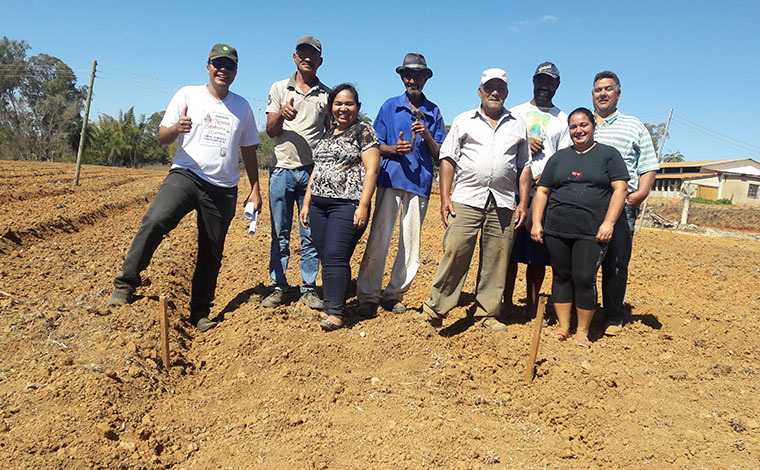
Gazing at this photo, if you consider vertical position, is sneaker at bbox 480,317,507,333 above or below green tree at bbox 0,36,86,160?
below

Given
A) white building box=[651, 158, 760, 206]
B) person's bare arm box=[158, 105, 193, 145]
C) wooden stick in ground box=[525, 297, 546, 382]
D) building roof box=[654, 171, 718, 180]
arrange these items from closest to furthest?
wooden stick in ground box=[525, 297, 546, 382] → person's bare arm box=[158, 105, 193, 145] → white building box=[651, 158, 760, 206] → building roof box=[654, 171, 718, 180]

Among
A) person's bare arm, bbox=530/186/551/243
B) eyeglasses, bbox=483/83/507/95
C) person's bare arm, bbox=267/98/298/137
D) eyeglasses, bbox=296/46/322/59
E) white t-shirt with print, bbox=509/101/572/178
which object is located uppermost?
eyeglasses, bbox=296/46/322/59

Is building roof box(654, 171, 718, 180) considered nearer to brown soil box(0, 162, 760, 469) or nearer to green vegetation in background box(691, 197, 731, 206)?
green vegetation in background box(691, 197, 731, 206)

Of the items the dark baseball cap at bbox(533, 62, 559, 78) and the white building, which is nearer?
the dark baseball cap at bbox(533, 62, 559, 78)

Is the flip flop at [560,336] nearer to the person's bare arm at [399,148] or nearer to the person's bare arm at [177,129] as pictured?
the person's bare arm at [399,148]

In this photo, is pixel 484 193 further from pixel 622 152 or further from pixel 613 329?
pixel 613 329

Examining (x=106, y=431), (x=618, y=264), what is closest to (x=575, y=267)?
(x=618, y=264)

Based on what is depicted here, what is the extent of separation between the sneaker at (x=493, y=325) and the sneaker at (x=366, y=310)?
0.89 metres

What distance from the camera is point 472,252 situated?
3.88 meters

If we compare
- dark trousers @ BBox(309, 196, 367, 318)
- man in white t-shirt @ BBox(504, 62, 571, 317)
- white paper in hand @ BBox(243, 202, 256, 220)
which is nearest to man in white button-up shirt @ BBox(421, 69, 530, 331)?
man in white t-shirt @ BBox(504, 62, 571, 317)

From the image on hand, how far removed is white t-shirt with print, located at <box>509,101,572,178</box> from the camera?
13.7ft

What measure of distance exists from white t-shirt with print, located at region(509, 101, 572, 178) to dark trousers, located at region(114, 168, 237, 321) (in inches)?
93.4

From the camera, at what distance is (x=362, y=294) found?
Answer: 430 cm

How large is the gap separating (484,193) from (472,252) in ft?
1.45
